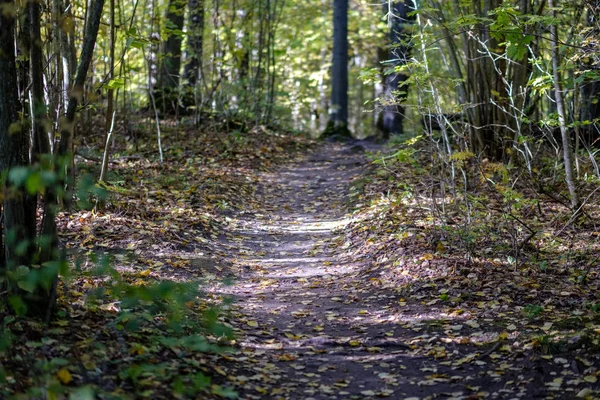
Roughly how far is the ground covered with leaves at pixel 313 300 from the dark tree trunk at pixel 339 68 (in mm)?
7298

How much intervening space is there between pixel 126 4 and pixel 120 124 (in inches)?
165

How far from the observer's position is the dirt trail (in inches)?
156

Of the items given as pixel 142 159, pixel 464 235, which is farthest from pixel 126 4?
pixel 464 235

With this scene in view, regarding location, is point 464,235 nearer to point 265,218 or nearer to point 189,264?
point 189,264

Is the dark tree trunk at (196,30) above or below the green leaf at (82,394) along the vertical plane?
above

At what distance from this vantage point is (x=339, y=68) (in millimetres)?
16766

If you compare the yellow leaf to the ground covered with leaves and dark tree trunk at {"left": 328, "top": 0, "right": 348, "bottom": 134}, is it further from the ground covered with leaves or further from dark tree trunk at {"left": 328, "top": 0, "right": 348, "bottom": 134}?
dark tree trunk at {"left": 328, "top": 0, "right": 348, "bottom": 134}

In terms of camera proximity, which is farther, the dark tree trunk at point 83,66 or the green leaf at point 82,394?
the dark tree trunk at point 83,66

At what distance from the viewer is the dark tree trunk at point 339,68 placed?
16453mm

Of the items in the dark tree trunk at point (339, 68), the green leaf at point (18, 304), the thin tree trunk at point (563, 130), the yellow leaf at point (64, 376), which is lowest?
the yellow leaf at point (64, 376)

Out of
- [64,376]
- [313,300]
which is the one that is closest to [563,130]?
[313,300]

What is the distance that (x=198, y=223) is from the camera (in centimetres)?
791

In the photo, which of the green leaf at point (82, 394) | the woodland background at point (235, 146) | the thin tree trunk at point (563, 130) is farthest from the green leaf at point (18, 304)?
the thin tree trunk at point (563, 130)

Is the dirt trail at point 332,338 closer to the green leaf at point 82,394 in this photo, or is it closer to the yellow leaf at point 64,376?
the yellow leaf at point 64,376
